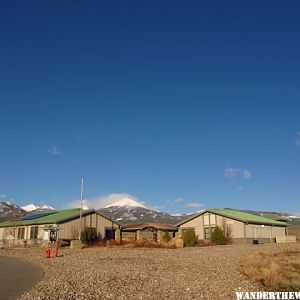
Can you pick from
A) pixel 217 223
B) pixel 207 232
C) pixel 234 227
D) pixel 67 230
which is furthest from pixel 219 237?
pixel 67 230

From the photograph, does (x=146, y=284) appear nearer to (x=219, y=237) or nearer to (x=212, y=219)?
(x=219, y=237)

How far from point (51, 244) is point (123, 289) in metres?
39.0

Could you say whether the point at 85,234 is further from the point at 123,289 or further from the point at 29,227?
the point at 123,289

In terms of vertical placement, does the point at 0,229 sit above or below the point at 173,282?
above

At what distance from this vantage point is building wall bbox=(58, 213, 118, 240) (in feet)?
181

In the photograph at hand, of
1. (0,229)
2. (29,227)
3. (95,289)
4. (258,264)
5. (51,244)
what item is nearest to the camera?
(95,289)

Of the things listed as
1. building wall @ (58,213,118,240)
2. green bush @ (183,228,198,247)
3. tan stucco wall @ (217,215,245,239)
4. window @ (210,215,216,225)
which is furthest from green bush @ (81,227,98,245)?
tan stucco wall @ (217,215,245,239)

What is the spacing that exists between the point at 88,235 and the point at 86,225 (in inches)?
174

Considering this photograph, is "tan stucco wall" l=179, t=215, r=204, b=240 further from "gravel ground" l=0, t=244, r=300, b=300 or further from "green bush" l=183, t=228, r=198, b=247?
"gravel ground" l=0, t=244, r=300, b=300

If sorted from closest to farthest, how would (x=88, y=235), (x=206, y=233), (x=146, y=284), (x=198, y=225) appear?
(x=146, y=284), (x=88, y=235), (x=206, y=233), (x=198, y=225)

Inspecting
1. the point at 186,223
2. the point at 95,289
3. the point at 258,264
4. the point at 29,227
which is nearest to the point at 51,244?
the point at 29,227

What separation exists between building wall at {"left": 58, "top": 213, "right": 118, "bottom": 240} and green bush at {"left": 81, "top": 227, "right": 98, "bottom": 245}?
7.55 feet

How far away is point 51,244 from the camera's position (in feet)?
169

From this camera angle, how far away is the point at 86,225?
58000mm
